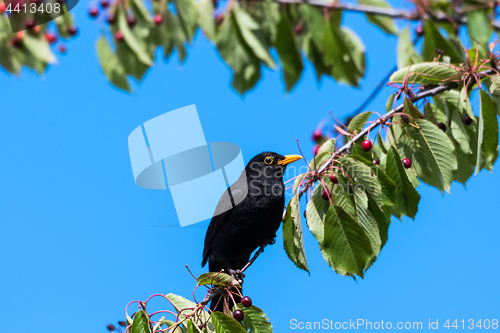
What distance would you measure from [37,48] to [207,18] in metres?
1.44

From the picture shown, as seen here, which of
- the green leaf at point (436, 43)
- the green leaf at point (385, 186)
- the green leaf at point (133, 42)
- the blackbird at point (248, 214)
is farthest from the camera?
the blackbird at point (248, 214)

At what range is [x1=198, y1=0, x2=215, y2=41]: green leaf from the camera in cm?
381

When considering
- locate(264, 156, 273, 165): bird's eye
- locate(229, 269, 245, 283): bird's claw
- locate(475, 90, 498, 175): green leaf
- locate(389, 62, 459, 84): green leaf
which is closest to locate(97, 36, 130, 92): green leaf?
locate(264, 156, 273, 165): bird's eye

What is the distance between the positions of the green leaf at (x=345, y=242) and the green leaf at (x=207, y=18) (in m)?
2.03

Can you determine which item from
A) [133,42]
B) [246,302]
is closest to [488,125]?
[246,302]

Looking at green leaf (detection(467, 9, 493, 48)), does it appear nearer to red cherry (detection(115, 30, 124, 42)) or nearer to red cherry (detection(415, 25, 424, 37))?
red cherry (detection(415, 25, 424, 37))

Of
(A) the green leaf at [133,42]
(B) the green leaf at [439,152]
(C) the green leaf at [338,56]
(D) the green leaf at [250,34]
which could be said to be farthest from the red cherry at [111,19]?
(B) the green leaf at [439,152]

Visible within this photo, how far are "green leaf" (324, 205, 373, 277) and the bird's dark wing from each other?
2.26m

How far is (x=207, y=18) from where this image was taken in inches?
152

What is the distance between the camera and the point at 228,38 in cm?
377

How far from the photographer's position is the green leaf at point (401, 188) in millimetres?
3008

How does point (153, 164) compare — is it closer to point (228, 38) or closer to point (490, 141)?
point (228, 38)

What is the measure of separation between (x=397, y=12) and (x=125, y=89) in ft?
9.46

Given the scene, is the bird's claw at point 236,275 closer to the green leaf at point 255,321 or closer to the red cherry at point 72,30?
the green leaf at point 255,321
